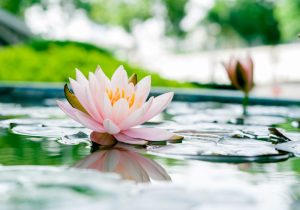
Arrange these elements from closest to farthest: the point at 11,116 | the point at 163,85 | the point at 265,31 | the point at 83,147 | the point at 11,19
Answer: the point at 83,147 → the point at 11,116 → the point at 163,85 → the point at 11,19 → the point at 265,31

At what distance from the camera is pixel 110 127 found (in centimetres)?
121

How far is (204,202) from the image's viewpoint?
0.77m

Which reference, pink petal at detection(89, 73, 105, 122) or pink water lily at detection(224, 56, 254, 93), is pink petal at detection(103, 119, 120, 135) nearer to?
pink petal at detection(89, 73, 105, 122)

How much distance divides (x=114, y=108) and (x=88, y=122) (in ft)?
0.23

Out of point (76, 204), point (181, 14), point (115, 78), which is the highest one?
point (181, 14)

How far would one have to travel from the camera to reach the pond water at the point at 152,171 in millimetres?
771

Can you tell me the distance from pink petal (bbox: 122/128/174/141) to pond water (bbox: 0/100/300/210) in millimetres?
22

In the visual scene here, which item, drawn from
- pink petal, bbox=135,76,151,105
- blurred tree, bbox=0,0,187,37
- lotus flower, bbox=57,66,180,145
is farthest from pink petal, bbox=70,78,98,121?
blurred tree, bbox=0,0,187,37

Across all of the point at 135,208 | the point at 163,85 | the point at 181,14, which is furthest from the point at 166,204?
the point at 181,14

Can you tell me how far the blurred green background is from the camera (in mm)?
5102

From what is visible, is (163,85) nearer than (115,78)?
No

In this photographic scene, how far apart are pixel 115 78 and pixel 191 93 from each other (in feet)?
5.63

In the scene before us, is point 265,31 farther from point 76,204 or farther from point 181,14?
point 76,204

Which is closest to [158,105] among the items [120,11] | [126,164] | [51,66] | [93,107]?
[93,107]
